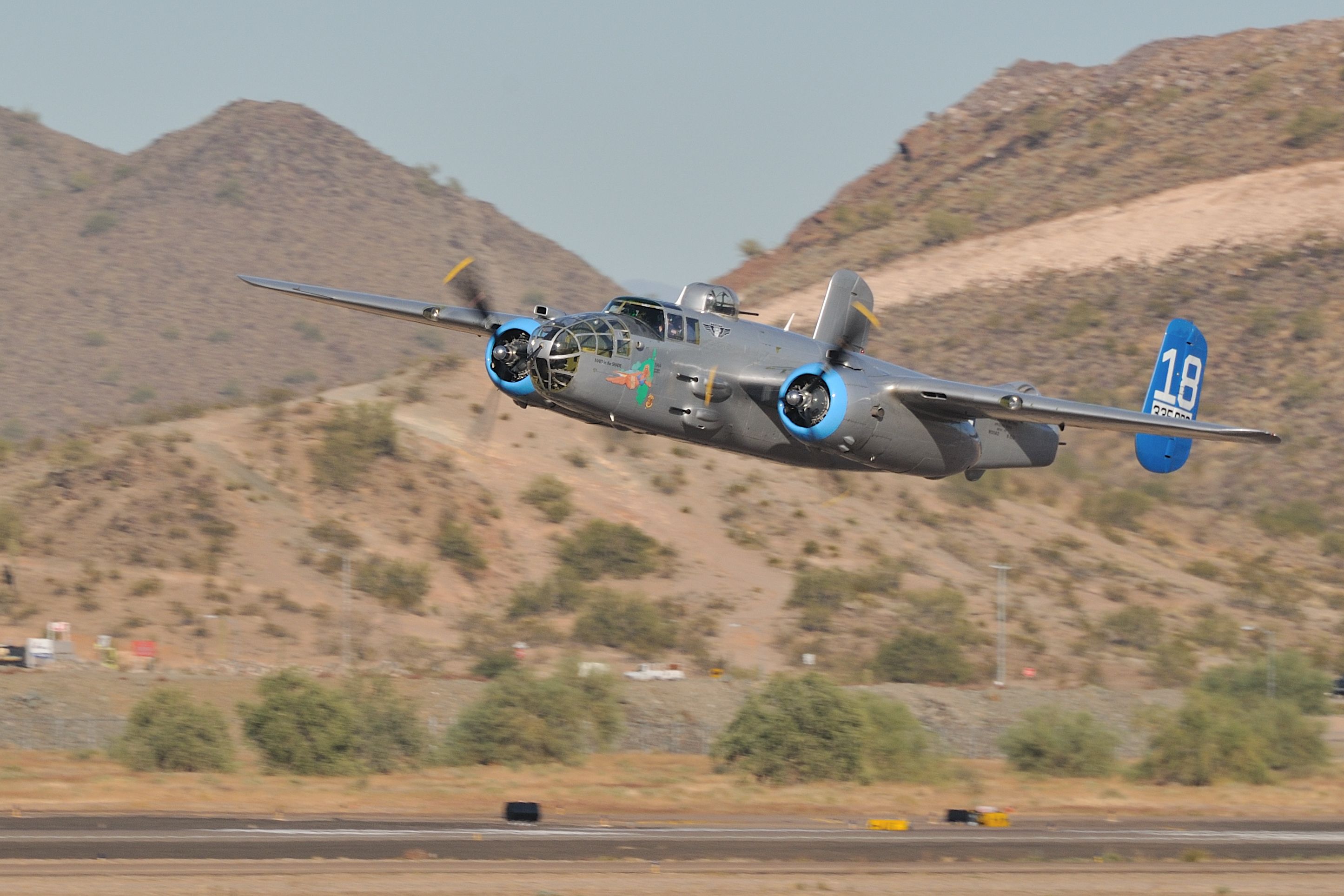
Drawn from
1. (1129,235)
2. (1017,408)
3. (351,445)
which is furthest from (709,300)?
(1129,235)

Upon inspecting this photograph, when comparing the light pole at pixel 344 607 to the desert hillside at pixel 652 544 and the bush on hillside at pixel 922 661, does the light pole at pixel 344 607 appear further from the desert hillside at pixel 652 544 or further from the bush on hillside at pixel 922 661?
the bush on hillside at pixel 922 661

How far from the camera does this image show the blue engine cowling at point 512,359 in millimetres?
30078

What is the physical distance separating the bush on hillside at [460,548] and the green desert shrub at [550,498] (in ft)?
15.6

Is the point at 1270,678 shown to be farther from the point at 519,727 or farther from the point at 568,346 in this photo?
the point at 568,346

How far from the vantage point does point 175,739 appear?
4209 centimetres

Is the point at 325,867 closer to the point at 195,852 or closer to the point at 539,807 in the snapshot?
the point at 195,852

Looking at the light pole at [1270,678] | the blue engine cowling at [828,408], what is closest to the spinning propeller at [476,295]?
the blue engine cowling at [828,408]

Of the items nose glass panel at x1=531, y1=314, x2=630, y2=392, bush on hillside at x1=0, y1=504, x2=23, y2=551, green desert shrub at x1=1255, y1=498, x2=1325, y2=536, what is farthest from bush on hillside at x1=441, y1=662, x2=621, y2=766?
green desert shrub at x1=1255, y1=498, x2=1325, y2=536

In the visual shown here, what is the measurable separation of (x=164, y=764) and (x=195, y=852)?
15.8 metres

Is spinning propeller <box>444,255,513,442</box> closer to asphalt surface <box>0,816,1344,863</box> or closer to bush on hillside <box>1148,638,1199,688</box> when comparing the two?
asphalt surface <box>0,816,1344,863</box>

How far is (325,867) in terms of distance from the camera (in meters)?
25.5

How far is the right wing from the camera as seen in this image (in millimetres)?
33156

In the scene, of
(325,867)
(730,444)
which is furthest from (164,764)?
(730,444)

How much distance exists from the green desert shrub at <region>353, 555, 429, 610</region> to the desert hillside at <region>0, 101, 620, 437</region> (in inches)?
2252
